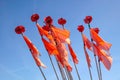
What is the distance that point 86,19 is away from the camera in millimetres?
16594

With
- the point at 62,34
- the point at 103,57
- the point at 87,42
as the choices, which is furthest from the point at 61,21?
the point at 103,57

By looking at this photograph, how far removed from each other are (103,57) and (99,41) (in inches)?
36.7

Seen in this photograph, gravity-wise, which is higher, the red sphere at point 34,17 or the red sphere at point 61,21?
the red sphere at point 61,21

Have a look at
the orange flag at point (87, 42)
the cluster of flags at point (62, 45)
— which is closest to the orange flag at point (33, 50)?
the cluster of flags at point (62, 45)

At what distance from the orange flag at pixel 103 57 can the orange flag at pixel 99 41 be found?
251 mm

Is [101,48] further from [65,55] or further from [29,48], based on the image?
[29,48]

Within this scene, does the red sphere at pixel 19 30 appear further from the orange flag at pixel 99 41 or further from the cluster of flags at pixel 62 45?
the orange flag at pixel 99 41

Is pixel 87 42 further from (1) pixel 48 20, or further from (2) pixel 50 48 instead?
(1) pixel 48 20

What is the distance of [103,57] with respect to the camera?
16.8m

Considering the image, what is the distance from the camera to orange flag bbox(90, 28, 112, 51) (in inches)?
658

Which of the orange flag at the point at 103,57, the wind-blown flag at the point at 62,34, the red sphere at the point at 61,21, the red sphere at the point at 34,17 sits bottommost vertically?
the orange flag at the point at 103,57

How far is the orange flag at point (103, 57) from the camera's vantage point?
16.3m

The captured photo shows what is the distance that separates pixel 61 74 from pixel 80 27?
395 centimetres

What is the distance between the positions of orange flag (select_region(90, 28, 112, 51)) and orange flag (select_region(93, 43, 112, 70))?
0.83ft
